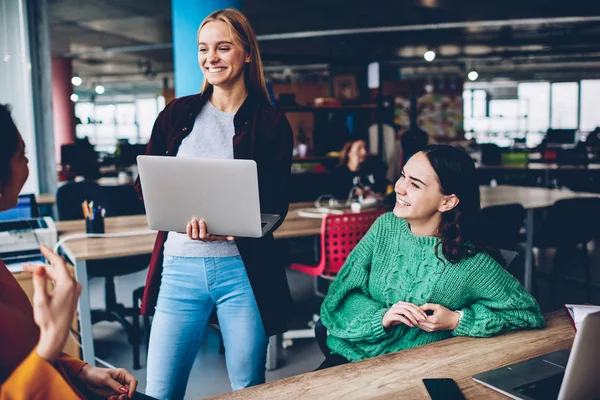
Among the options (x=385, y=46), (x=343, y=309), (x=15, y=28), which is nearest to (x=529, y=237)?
(x=343, y=309)

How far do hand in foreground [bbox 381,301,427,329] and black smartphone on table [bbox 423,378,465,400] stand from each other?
0.35m

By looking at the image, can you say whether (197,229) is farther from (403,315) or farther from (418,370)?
(418,370)

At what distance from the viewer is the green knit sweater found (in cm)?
163

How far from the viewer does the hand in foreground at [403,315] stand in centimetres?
163

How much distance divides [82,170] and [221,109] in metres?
5.45

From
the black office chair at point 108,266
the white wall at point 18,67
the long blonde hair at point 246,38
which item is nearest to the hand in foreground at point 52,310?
the long blonde hair at point 246,38

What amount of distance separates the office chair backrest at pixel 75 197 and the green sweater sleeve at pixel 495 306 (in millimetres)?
3192

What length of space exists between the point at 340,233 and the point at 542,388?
2.15m

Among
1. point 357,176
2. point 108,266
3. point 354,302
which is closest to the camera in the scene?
point 354,302

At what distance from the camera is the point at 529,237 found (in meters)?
4.58

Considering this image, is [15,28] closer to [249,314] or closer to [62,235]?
[62,235]

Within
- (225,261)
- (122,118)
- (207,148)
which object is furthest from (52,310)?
(122,118)

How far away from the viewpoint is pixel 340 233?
11.0ft

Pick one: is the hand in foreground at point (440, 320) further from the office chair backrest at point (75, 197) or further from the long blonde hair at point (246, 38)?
the office chair backrest at point (75, 197)
